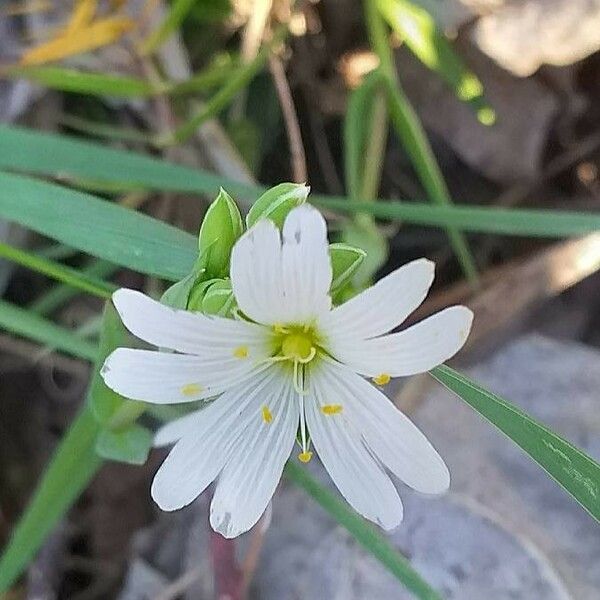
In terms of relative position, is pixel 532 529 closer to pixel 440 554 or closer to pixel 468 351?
pixel 440 554

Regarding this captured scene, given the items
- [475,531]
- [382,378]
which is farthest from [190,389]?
[475,531]

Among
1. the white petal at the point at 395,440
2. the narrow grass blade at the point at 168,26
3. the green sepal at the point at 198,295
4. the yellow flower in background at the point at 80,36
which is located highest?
the narrow grass blade at the point at 168,26

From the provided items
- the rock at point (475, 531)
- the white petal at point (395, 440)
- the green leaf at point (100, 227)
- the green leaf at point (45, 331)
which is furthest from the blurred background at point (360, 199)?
the white petal at point (395, 440)

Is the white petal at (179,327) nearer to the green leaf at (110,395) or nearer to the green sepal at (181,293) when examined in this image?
the green sepal at (181,293)

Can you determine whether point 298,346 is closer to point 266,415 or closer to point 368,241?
point 266,415

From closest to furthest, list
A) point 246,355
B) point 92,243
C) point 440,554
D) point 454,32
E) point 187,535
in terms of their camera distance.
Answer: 1. point 246,355
2. point 92,243
3. point 440,554
4. point 187,535
5. point 454,32

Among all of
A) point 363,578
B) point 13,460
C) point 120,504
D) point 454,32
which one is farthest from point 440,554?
point 454,32

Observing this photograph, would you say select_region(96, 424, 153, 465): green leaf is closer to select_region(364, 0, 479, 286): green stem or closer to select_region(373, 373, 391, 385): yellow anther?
select_region(373, 373, 391, 385): yellow anther

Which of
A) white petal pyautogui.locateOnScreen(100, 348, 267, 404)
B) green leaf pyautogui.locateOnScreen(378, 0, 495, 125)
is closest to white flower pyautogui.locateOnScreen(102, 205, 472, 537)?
white petal pyautogui.locateOnScreen(100, 348, 267, 404)
